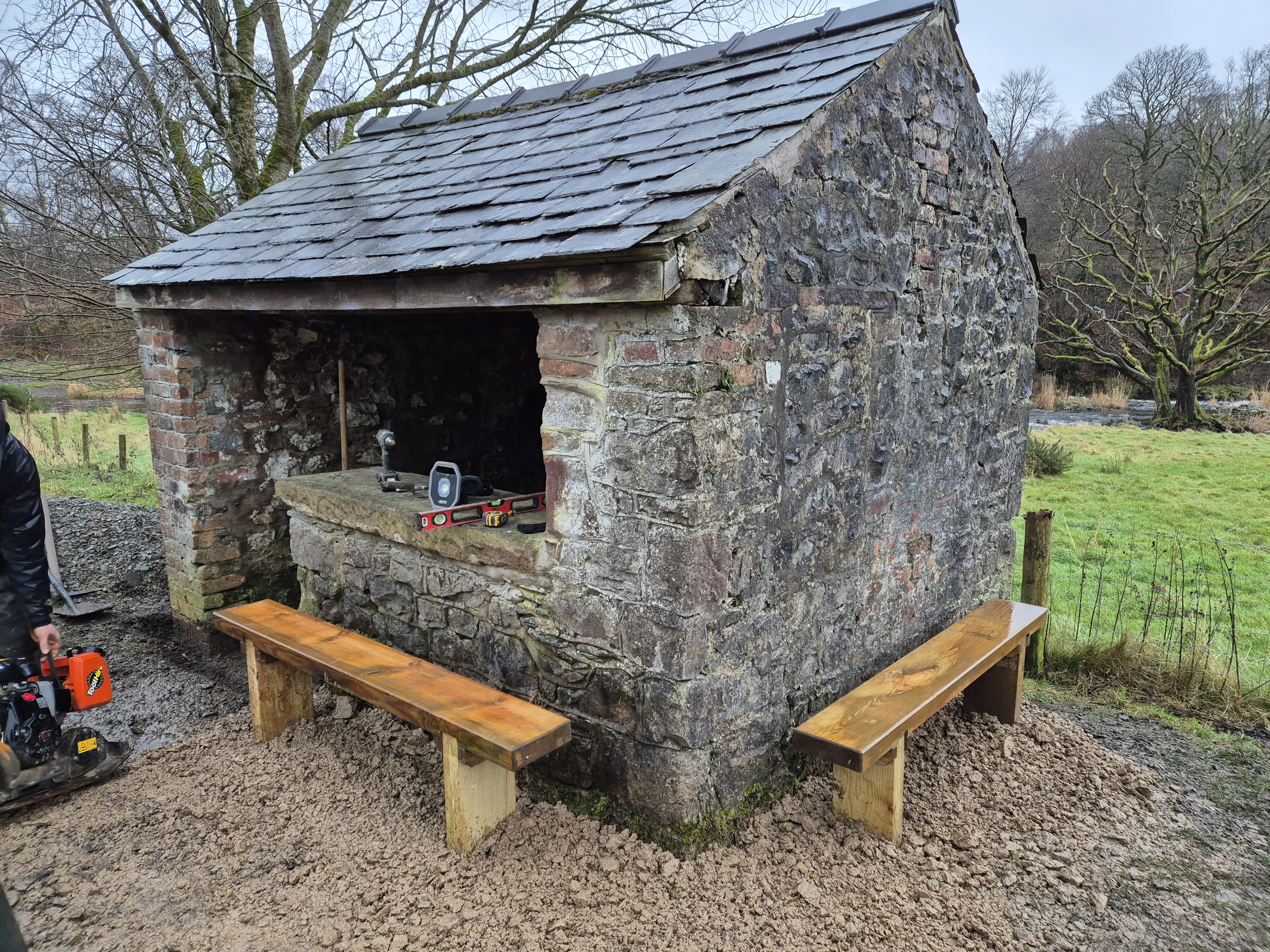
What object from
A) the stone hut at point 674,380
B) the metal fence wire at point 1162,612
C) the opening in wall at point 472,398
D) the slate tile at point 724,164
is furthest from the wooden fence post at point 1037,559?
the opening in wall at point 472,398

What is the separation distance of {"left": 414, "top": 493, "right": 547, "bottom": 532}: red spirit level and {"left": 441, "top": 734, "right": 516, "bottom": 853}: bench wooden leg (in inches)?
36.1

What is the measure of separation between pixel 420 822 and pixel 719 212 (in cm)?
248

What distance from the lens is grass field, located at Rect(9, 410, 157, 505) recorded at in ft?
31.7

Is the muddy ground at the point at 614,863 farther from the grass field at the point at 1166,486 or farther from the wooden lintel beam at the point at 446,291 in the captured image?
the grass field at the point at 1166,486

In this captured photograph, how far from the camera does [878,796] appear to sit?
296cm

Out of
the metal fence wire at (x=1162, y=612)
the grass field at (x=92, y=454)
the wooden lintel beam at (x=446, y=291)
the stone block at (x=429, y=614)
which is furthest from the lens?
the grass field at (x=92, y=454)

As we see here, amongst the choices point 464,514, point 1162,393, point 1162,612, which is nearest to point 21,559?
point 464,514

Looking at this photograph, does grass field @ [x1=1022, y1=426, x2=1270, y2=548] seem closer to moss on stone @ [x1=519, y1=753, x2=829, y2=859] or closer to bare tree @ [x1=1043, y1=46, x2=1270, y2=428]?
bare tree @ [x1=1043, y1=46, x2=1270, y2=428]

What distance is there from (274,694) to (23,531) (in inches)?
49.2

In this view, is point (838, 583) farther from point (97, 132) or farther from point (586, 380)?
point (97, 132)

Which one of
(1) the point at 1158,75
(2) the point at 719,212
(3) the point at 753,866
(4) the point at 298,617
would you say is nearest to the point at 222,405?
(4) the point at 298,617

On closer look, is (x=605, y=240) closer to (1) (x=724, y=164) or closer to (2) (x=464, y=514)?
(1) (x=724, y=164)

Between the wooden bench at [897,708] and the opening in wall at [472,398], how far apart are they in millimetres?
2995

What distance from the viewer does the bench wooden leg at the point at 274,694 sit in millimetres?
3607
